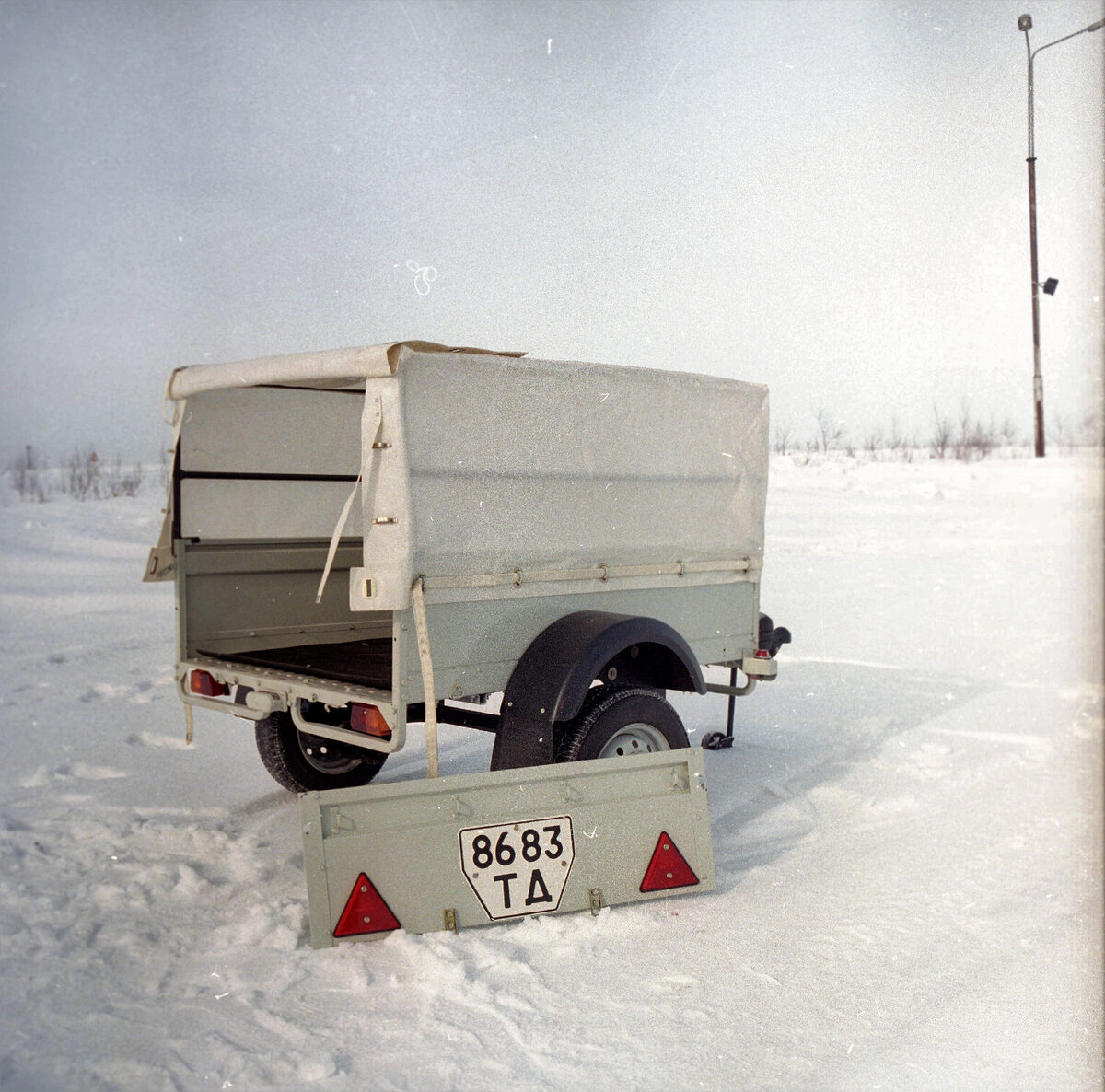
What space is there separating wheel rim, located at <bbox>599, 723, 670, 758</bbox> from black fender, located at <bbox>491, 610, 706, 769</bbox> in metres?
0.23

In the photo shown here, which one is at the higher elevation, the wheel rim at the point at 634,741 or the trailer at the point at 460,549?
the trailer at the point at 460,549

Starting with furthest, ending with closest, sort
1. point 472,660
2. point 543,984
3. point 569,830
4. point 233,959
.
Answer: point 472,660 < point 569,830 < point 233,959 < point 543,984

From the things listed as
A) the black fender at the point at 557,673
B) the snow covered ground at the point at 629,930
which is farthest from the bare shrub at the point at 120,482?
the black fender at the point at 557,673

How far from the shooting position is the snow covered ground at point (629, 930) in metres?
3.26

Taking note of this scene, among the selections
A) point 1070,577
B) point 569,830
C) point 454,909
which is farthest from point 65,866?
point 1070,577

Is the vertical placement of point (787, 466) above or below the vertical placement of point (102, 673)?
above

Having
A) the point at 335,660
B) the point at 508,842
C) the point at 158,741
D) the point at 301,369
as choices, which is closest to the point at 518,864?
the point at 508,842

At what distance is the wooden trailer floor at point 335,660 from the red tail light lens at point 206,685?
0.16m

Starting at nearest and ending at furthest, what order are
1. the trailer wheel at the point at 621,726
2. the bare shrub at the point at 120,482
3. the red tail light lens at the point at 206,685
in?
the trailer wheel at the point at 621,726 → the red tail light lens at the point at 206,685 → the bare shrub at the point at 120,482

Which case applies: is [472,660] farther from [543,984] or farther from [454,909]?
[543,984]

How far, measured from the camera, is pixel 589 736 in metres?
4.69

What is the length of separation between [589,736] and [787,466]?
1976 cm

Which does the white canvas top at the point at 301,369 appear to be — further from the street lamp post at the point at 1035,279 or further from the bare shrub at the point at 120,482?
the bare shrub at the point at 120,482

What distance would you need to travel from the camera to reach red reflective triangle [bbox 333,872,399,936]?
396cm
